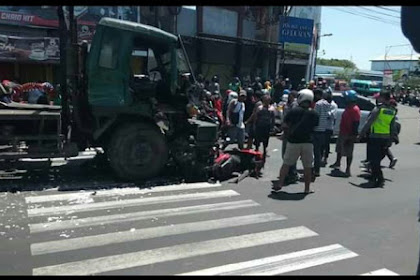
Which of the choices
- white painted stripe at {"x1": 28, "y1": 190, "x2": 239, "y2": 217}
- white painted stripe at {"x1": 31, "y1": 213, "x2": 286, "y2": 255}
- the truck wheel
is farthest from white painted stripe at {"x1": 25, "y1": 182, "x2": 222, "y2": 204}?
white painted stripe at {"x1": 31, "y1": 213, "x2": 286, "y2": 255}

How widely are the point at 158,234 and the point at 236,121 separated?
5999 millimetres

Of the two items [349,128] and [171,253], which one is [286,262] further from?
[349,128]

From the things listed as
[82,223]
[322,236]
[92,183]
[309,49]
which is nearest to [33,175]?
[92,183]

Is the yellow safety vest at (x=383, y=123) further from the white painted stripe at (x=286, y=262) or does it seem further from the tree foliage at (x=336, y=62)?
the tree foliage at (x=336, y=62)

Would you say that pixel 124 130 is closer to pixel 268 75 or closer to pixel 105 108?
pixel 105 108

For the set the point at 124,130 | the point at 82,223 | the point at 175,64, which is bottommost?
the point at 82,223

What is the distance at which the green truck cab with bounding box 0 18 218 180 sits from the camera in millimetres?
7305

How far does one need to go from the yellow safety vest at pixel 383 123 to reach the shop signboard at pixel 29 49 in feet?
38.4

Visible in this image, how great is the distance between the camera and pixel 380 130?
28.3ft

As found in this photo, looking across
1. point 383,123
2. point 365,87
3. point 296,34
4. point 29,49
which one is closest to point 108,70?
point 383,123

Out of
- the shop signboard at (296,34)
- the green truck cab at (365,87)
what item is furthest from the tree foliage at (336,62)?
the shop signboard at (296,34)

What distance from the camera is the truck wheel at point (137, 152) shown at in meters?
7.67

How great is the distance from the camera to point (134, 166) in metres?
7.77

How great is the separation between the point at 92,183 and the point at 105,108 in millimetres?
→ 1318
